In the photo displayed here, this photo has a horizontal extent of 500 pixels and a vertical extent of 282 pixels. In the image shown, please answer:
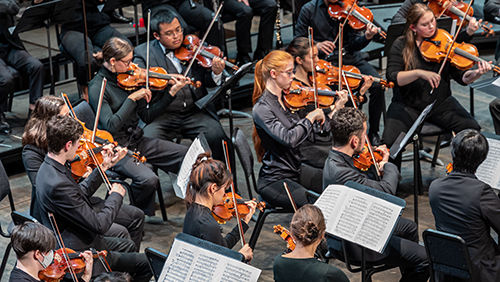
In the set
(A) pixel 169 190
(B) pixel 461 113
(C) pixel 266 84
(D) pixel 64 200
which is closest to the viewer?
(D) pixel 64 200

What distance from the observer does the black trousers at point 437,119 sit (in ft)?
15.8

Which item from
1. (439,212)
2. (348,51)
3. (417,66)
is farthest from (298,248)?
(348,51)

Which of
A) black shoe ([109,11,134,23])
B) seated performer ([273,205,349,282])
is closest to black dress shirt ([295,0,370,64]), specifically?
black shoe ([109,11,134,23])

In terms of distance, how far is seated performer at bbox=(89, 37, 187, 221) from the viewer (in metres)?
4.37

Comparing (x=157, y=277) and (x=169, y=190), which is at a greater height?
(x=157, y=277)

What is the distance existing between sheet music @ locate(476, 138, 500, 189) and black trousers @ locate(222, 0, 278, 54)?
11.5 ft

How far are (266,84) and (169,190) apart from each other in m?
1.55

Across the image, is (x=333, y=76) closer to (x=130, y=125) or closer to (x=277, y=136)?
(x=277, y=136)

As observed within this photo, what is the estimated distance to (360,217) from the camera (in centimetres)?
300

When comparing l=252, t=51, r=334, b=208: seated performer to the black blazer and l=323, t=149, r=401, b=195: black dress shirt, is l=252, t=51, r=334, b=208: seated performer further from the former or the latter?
the black blazer

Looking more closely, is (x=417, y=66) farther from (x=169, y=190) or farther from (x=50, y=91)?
(x=50, y=91)

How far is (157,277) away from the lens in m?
2.91

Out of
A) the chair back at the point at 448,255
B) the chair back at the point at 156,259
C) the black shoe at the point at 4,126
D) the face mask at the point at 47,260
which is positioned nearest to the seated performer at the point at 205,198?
the chair back at the point at 156,259

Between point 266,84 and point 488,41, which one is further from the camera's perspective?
point 488,41
